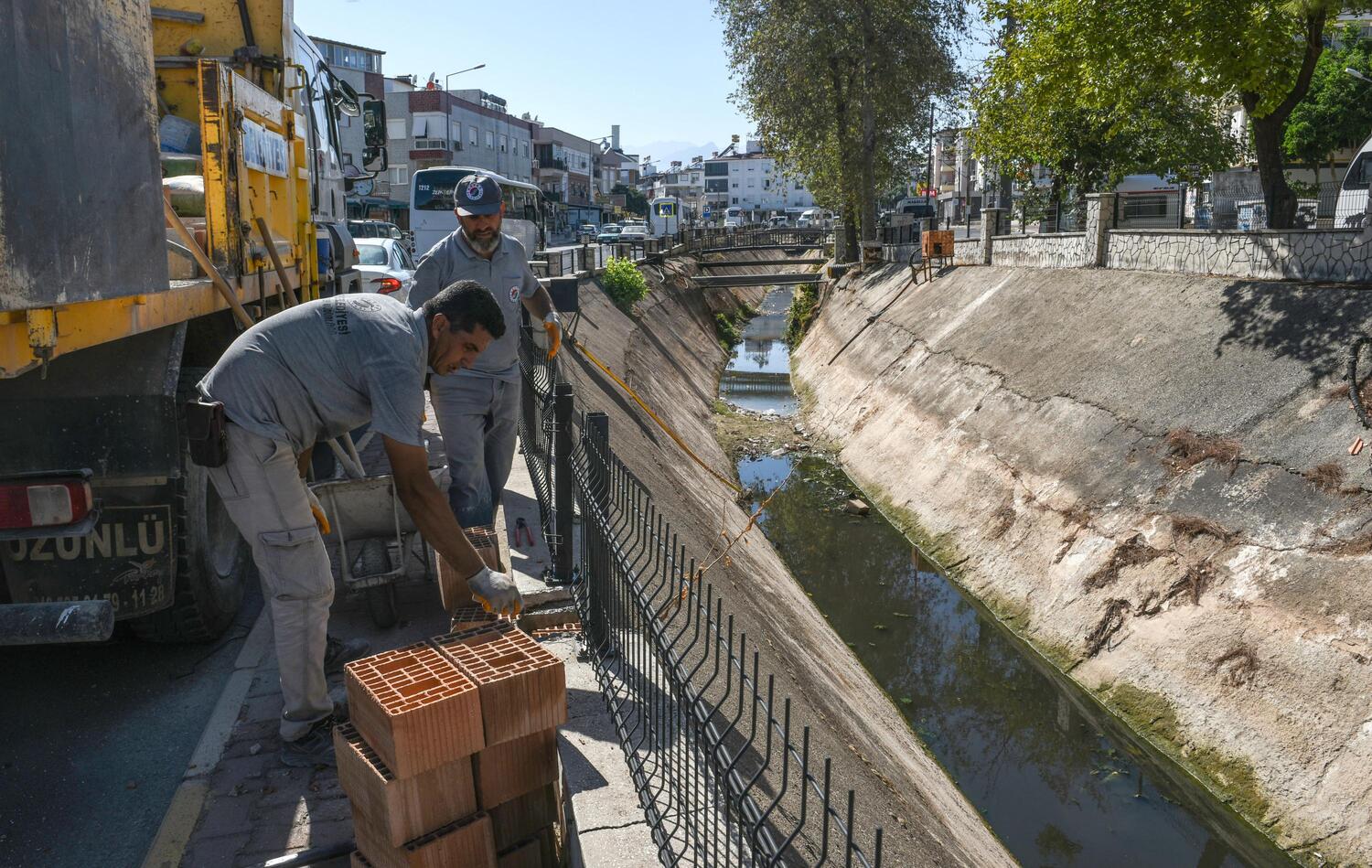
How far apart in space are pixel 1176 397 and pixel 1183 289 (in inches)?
125

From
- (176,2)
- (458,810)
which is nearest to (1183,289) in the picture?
(176,2)

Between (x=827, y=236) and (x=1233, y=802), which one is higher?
(x=827, y=236)

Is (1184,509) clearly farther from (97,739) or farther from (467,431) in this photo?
(97,739)

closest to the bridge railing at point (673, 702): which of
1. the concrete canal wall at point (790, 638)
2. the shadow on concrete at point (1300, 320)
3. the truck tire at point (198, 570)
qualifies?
the concrete canal wall at point (790, 638)

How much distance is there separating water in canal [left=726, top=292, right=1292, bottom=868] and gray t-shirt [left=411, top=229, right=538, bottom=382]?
5426mm

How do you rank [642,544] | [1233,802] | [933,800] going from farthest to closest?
1. [1233,802]
2. [933,800]
3. [642,544]

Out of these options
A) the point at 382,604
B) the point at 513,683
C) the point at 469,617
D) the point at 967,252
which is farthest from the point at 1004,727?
the point at 967,252

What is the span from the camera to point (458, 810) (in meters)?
3.21

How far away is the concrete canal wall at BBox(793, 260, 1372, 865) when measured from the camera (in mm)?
7836

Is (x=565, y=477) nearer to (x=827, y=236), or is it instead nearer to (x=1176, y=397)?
(x=1176, y=397)

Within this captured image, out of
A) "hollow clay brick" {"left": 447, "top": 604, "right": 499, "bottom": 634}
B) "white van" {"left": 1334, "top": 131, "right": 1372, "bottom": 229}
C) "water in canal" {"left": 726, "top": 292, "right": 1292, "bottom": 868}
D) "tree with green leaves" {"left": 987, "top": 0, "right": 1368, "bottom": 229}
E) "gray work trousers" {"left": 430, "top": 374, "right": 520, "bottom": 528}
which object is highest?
"tree with green leaves" {"left": 987, "top": 0, "right": 1368, "bottom": 229}

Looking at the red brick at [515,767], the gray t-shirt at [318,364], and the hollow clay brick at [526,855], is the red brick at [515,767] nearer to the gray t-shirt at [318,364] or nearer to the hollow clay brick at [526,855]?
the hollow clay brick at [526,855]

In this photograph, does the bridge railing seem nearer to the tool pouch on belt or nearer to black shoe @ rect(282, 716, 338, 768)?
black shoe @ rect(282, 716, 338, 768)

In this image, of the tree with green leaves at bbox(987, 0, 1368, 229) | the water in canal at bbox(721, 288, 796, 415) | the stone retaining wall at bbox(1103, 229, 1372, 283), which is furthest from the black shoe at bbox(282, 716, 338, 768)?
the water in canal at bbox(721, 288, 796, 415)
